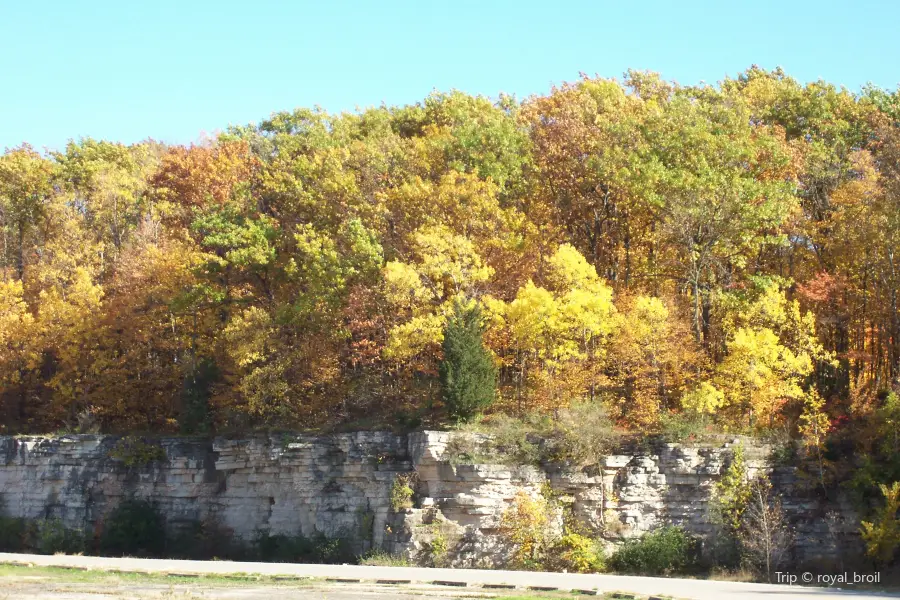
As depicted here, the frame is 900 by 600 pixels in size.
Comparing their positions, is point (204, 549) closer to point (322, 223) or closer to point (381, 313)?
point (381, 313)

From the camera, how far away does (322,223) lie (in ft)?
162

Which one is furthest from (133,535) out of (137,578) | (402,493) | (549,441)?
(549,441)

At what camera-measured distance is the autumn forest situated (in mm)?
39969

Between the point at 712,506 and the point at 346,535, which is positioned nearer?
the point at 712,506

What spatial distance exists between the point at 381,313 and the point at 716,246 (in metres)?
13.2

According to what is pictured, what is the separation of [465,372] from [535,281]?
747 cm

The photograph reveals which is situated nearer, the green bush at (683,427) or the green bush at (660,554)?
the green bush at (660,554)

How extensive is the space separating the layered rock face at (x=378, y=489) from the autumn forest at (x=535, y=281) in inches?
68.3

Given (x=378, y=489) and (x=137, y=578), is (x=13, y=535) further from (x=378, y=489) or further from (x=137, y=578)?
(x=378, y=489)

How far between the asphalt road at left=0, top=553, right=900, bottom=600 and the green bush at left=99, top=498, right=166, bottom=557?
5317mm

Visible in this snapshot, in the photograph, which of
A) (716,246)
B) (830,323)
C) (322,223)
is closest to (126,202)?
(322,223)

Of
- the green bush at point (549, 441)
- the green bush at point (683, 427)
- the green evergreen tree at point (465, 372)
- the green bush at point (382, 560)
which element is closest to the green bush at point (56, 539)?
the green bush at point (382, 560)

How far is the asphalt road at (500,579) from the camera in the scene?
28797 millimetres

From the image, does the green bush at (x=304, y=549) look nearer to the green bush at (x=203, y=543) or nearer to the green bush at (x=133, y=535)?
the green bush at (x=203, y=543)
